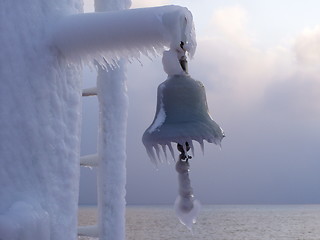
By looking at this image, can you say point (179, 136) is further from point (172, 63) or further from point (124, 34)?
point (124, 34)

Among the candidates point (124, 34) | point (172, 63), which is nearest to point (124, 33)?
point (124, 34)

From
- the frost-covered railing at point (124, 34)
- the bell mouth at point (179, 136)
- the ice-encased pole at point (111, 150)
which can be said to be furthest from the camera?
the ice-encased pole at point (111, 150)

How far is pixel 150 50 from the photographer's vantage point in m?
5.28

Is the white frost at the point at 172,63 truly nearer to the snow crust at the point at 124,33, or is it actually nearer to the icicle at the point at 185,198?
the snow crust at the point at 124,33

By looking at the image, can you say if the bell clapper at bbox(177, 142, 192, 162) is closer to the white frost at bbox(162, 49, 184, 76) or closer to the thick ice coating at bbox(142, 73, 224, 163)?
the thick ice coating at bbox(142, 73, 224, 163)

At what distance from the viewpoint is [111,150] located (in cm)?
842

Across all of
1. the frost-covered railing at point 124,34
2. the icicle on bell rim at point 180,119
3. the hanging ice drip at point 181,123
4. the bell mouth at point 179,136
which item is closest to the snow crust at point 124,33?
the frost-covered railing at point 124,34

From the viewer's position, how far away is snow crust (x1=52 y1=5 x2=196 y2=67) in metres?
5.02

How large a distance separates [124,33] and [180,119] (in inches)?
37.1

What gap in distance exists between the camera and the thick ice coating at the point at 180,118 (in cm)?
456

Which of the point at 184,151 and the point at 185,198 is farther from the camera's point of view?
the point at 185,198

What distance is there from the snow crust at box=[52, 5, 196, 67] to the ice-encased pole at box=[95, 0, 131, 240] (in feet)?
9.79

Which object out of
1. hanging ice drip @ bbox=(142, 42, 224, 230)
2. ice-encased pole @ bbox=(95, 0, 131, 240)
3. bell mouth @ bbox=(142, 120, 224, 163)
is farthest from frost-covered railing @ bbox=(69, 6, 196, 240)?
ice-encased pole @ bbox=(95, 0, 131, 240)

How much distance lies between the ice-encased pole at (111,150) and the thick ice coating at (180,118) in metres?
3.52
